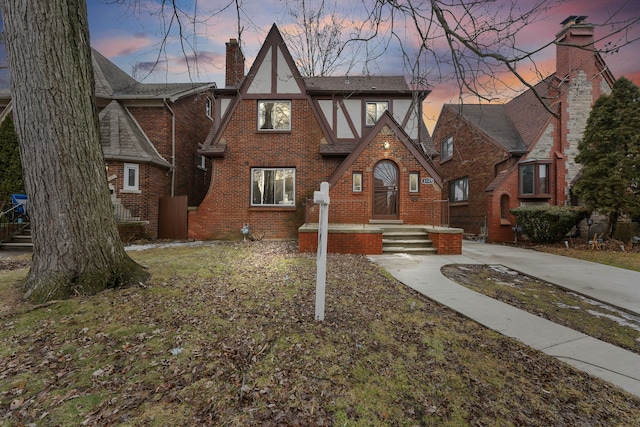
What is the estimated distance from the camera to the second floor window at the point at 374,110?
12.4m

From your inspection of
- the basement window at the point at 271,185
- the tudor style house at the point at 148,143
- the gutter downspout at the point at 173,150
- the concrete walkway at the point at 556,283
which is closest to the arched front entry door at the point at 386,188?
the concrete walkway at the point at 556,283

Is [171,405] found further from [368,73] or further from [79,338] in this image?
[368,73]

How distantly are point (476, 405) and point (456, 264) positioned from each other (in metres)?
5.67

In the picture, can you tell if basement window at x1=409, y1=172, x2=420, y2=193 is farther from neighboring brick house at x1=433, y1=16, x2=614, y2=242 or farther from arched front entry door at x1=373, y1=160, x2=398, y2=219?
neighboring brick house at x1=433, y1=16, x2=614, y2=242

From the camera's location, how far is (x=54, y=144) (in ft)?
11.8

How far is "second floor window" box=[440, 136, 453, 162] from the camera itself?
17.7 m

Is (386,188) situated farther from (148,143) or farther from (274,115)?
(148,143)

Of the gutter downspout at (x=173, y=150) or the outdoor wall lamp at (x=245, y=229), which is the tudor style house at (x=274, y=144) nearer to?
the outdoor wall lamp at (x=245, y=229)

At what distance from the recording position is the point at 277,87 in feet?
39.5

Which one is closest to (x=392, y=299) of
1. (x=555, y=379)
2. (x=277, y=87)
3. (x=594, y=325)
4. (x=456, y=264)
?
(x=555, y=379)

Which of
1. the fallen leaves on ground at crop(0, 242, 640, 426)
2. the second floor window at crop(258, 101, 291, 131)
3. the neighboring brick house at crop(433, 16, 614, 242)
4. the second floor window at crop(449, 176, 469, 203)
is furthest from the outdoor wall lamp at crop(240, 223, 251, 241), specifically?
the second floor window at crop(449, 176, 469, 203)

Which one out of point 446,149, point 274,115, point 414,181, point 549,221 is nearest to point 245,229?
point 274,115

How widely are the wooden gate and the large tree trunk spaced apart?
8.52m

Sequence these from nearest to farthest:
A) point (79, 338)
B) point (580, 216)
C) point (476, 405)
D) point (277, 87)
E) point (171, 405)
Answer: point (171, 405) < point (476, 405) < point (79, 338) < point (580, 216) < point (277, 87)
